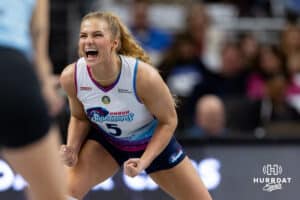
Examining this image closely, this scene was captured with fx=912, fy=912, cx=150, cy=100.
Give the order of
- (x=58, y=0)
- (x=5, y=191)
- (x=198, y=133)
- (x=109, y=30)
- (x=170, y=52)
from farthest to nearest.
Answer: (x=58, y=0), (x=170, y=52), (x=198, y=133), (x=5, y=191), (x=109, y=30)

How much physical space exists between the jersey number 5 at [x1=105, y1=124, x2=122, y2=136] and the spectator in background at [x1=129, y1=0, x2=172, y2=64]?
3.72m

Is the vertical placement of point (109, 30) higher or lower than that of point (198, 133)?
higher

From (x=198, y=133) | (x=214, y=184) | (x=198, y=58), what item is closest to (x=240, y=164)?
(x=214, y=184)

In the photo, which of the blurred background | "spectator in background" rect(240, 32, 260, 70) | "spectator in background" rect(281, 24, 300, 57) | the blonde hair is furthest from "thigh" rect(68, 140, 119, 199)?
"spectator in background" rect(281, 24, 300, 57)

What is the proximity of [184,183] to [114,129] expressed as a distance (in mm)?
478

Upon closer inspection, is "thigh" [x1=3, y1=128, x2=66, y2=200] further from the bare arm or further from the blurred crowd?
the blurred crowd

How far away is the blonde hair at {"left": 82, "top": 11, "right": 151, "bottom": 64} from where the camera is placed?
482cm

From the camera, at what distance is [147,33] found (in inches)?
349

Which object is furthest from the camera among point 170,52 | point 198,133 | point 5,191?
point 170,52

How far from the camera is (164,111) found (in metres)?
4.81

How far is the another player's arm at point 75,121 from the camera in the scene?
4.91 m

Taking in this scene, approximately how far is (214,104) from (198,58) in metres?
1.50

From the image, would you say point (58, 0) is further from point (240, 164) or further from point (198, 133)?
point (240, 164)

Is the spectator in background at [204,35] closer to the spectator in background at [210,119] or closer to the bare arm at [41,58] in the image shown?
the spectator in background at [210,119]
